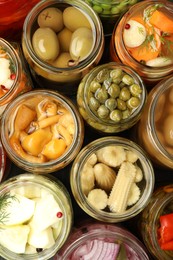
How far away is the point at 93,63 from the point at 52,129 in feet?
0.52

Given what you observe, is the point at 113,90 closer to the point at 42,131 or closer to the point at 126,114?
the point at 126,114

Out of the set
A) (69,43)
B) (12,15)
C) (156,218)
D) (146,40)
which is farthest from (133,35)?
(156,218)

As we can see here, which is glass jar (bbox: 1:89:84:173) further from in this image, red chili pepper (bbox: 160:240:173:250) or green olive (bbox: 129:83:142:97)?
red chili pepper (bbox: 160:240:173:250)

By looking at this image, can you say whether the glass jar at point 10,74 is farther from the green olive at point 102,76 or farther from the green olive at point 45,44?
the green olive at point 102,76

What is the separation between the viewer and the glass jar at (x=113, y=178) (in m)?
0.93

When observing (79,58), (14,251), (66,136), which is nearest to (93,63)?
Answer: (79,58)

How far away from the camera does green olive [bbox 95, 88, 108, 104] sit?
2.95ft

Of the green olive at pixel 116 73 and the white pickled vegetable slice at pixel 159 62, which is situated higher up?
the green olive at pixel 116 73

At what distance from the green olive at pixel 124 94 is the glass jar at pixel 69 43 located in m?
0.09

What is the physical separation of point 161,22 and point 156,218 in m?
0.41

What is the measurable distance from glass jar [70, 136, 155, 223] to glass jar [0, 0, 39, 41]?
1.06ft

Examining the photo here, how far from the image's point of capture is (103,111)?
0.89 meters

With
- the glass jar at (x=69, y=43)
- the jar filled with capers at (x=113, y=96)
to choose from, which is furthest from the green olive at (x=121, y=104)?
the glass jar at (x=69, y=43)

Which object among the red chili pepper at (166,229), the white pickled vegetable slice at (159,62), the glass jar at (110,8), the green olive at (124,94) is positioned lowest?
the red chili pepper at (166,229)
